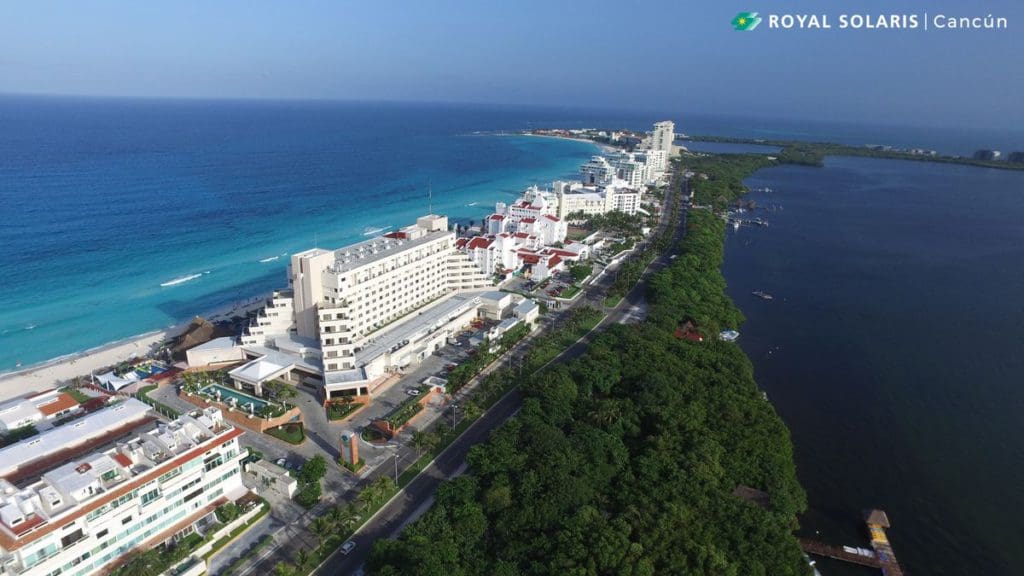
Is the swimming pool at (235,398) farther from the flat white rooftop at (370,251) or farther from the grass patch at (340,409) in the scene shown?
the flat white rooftop at (370,251)

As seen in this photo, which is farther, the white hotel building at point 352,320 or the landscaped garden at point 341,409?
the white hotel building at point 352,320

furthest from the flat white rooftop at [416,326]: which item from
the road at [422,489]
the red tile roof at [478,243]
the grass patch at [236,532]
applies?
the grass patch at [236,532]

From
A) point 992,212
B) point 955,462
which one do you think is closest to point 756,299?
point 955,462

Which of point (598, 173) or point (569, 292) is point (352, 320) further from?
point (598, 173)

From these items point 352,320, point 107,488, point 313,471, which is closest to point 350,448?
point 313,471

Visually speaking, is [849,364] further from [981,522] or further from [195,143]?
[195,143]

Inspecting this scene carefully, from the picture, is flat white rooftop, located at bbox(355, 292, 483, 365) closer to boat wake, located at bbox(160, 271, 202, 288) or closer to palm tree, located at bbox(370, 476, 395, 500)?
palm tree, located at bbox(370, 476, 395, 500)
